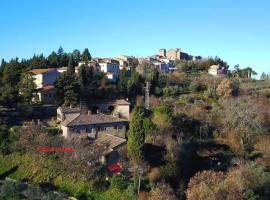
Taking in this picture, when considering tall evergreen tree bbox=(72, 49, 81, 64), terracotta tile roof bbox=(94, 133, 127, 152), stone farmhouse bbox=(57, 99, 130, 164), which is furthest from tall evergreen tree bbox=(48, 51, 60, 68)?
terracotta tile roof bbox=(94, 133, 127, 152)

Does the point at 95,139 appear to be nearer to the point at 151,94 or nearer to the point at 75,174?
the point at 75,174

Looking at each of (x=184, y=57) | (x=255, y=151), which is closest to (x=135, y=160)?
(x=255, y=151)

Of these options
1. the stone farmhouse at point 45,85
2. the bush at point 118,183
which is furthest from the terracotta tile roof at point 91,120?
the stone farmhouse at point 45,85

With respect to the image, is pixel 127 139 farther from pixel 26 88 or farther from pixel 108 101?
pixel 26 88

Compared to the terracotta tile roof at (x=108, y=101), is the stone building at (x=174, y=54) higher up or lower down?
higher up

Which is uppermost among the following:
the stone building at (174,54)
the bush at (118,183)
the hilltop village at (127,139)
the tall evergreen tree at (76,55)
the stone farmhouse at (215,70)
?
the stone building at (174,54)

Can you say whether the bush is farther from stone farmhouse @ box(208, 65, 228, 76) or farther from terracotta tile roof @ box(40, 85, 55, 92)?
stone farmhouse @ box(208, 65, 228, 76)

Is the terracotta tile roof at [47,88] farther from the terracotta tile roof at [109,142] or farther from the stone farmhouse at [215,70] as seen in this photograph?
the stone farmhouse at [215,70]

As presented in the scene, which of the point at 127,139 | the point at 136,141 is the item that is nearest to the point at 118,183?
the point at 136,141

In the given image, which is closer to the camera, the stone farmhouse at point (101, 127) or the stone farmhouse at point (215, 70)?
the stone farmhouse at point (101, 127)
